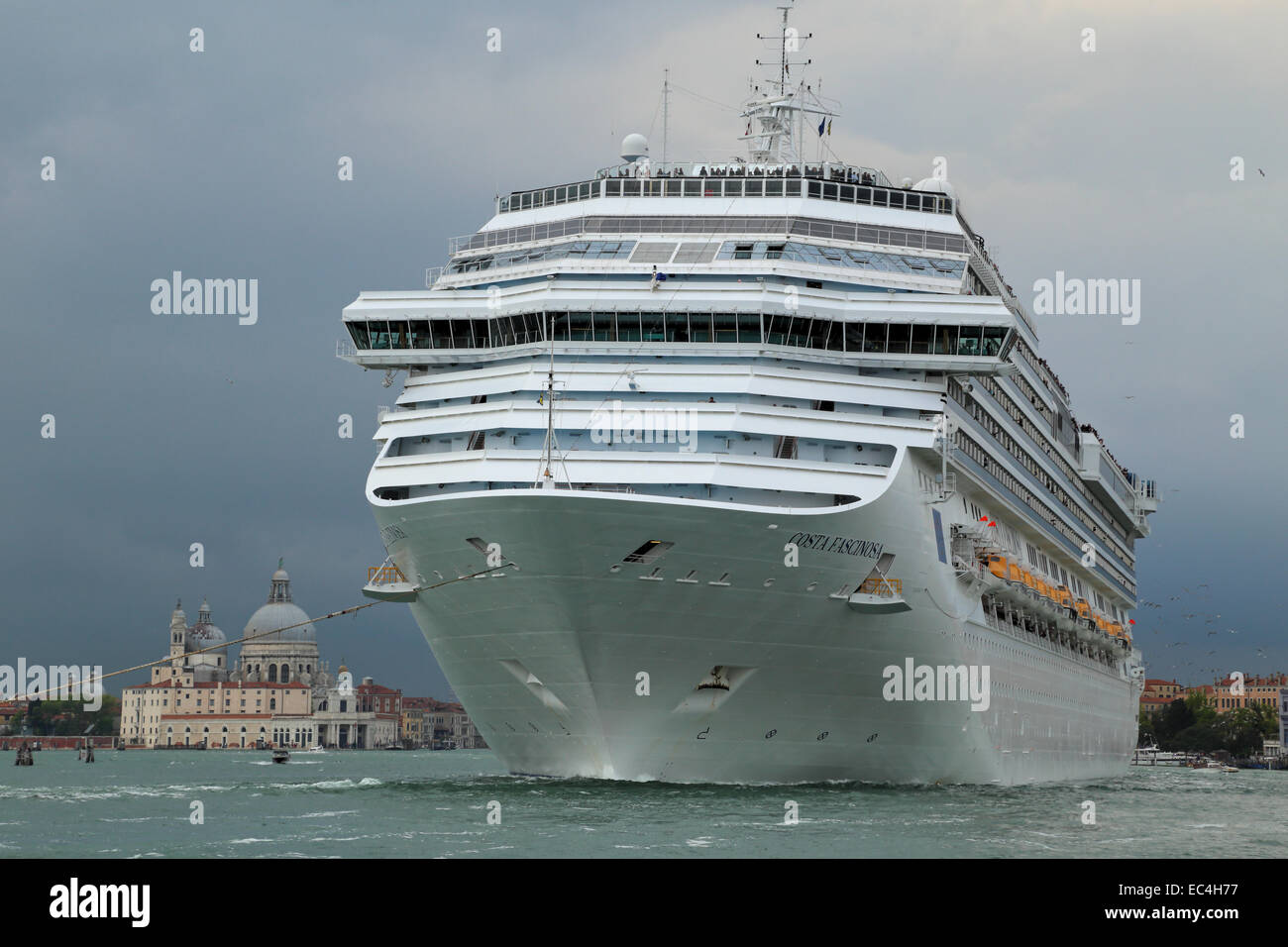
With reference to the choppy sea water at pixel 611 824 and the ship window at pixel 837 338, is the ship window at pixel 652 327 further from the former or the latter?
the choppy sea water at pixel 611 824

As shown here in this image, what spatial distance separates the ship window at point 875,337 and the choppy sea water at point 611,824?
1036 centimetres

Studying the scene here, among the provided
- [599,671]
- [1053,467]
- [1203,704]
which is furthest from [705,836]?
[1203,704]

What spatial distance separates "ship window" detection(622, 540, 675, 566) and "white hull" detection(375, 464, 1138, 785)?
13 centimetres

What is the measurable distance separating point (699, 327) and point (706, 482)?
532 centimetres

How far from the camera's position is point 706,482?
36.5 m

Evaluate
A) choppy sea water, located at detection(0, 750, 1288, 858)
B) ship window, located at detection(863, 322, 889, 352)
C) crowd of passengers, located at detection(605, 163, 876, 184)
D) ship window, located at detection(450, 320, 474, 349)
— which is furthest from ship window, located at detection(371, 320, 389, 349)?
ship window, located at detection(863, 322, 889, 352)

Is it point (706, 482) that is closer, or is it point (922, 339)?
point (706, 482)

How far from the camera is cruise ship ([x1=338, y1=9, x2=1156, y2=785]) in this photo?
119 feet

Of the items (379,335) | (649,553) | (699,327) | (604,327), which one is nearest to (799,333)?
(699,327)

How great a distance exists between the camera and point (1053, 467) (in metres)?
64.9

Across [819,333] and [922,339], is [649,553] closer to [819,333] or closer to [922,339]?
[819,333]

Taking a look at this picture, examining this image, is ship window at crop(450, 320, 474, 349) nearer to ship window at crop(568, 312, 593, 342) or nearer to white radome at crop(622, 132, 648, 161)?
ship window at crop(568, 312, 593, 342)
